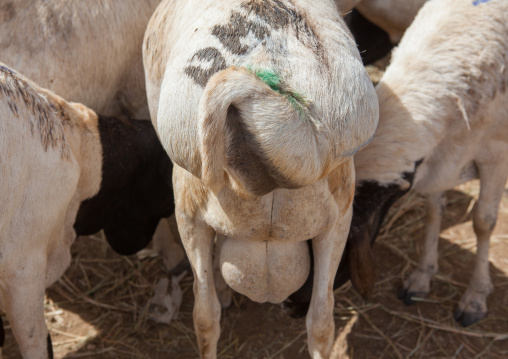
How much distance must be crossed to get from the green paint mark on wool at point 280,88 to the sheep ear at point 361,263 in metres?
1.42

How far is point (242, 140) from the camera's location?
2023mm

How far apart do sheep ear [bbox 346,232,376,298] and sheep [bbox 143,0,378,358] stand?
1.53 feet

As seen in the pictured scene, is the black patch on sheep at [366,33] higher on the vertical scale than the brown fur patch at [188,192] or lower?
lower

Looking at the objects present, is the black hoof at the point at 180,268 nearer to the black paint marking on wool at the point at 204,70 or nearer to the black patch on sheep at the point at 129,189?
the black patch on sheep at the point at 129,189

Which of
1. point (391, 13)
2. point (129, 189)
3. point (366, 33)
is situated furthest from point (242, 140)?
point (366, 33)

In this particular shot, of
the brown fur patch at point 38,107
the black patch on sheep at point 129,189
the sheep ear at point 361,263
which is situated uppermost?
the brown fur patch at point 38,107

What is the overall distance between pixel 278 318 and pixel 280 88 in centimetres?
238

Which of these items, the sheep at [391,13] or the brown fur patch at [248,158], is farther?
the sheep at [391,13]

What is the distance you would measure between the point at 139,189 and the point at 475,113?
200 centimetres

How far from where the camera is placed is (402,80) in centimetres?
342

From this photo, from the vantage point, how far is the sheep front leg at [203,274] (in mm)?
2784

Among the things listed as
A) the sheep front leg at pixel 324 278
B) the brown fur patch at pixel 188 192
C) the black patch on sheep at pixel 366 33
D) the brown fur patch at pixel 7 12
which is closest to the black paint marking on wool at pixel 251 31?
the brown fur patch at pixel 188 192

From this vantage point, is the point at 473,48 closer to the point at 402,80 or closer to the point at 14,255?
the point at 402,80

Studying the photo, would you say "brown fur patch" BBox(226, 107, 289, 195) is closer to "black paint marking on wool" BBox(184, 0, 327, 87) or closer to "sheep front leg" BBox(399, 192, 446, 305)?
"black paint marking on wool" BBox(184, 0, 327, 87)
